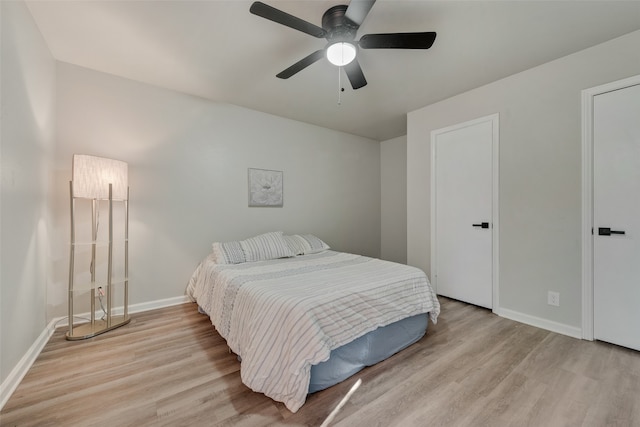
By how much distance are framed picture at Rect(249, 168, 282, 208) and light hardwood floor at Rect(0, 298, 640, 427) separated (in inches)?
70.4

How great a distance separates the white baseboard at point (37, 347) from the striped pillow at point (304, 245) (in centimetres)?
138

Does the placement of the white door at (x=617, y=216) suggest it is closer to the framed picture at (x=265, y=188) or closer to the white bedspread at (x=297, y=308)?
the white bedspread at (x=297, y=308)

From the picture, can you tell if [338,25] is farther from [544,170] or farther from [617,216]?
[617,216]

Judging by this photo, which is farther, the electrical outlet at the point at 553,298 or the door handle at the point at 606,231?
the electrical outlet at the point at 553,298

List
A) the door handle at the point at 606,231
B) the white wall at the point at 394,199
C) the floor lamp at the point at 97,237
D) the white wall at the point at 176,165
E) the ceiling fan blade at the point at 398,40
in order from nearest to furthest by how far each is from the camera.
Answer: the ceiling fan blade at the point at 398,40, the door handle at the point at 606,231, the floor lamp at the point at 97,237, the white wall at the point at 176,165, the white wall at the point at 394,199

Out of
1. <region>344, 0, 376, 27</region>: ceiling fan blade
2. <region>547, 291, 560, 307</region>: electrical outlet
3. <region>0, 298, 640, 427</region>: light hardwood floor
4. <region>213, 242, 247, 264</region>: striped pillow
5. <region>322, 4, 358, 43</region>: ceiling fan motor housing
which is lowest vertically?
<region>0, 298, 640, 427</region>: light hardwood floor

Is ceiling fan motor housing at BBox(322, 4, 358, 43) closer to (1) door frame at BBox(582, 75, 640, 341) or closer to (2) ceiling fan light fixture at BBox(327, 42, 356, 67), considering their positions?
(2) ceiling fan light fixture at BBox(327, 42, 356, 67)

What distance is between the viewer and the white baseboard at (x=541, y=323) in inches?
88.4

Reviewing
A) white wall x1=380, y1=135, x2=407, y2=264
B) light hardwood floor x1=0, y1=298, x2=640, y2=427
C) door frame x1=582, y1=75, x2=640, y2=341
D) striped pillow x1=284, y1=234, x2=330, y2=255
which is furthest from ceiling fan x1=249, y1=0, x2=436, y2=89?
white wall x1=380, y1=135, x2=407, y2=264

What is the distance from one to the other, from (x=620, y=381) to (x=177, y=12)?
386 centimetres

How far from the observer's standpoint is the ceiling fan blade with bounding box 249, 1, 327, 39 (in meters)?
1.44

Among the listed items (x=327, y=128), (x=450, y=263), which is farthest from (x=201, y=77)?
(x=450, y=263)

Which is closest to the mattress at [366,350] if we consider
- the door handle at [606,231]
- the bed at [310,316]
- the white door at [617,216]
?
the bed at [310,316]

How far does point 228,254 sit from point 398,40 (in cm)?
243
